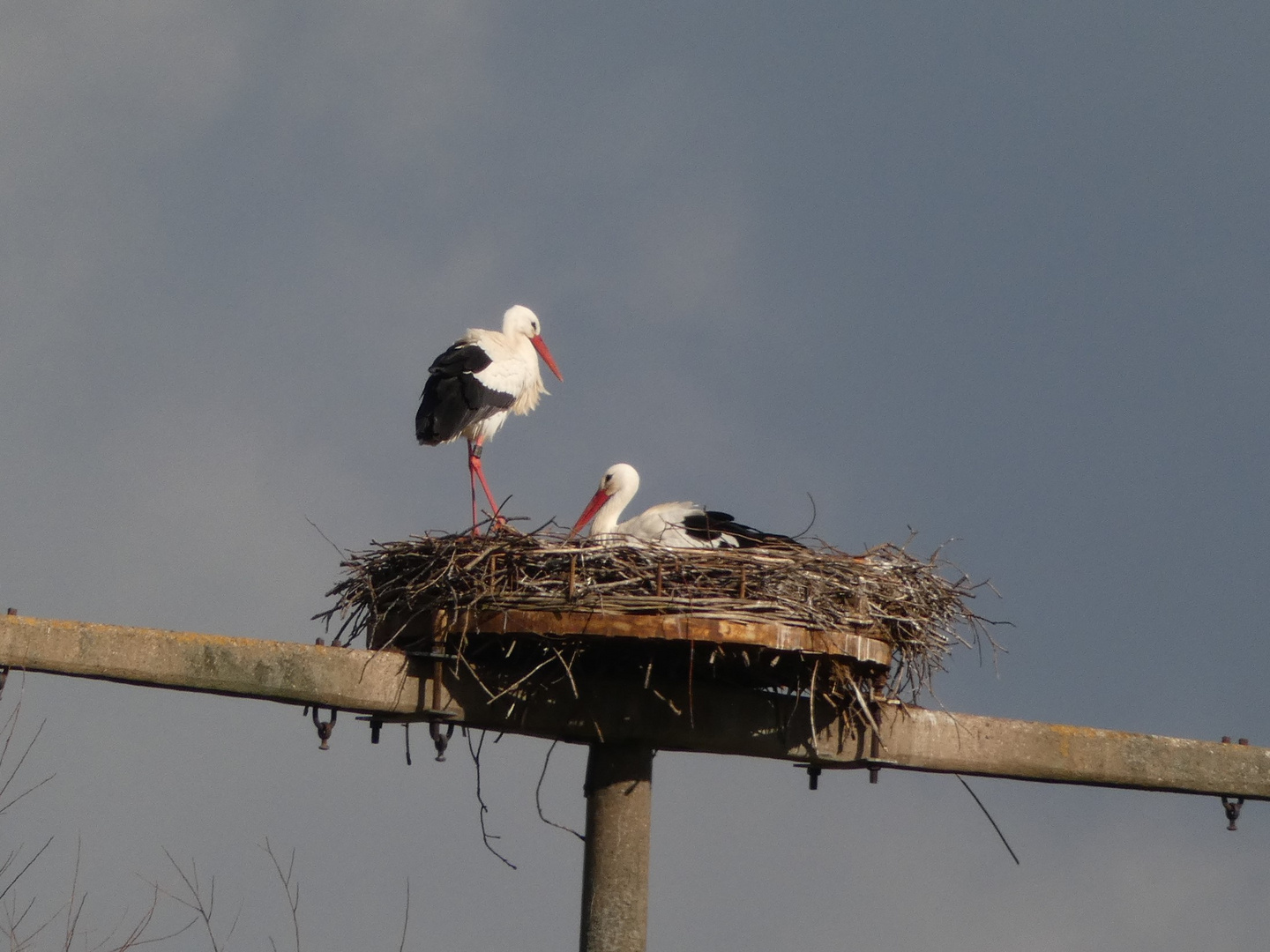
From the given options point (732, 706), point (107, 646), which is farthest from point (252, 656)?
point (732, 706)

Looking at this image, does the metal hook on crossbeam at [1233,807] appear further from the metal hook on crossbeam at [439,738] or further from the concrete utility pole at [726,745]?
the metal hook on crossbeam at [439,738]

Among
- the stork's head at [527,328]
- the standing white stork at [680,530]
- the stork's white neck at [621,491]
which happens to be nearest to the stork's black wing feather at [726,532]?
the standing white stork at [680,530]

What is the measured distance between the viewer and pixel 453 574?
5598 mm

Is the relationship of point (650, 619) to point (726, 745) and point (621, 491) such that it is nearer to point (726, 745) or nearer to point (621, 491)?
point (726, 745)

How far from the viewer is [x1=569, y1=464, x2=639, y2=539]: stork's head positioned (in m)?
8.16

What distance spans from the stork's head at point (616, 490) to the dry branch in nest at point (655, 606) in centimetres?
217

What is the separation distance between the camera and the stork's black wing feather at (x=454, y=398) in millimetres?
8672

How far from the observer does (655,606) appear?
5328 mm

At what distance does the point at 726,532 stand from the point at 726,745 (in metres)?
1.21

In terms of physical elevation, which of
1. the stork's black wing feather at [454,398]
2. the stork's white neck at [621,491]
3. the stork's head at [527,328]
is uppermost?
the stork's head at [527,328]

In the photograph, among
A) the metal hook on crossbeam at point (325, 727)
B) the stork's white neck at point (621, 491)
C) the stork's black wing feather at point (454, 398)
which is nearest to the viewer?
the metal hook on crossbeam at point (325, 727)

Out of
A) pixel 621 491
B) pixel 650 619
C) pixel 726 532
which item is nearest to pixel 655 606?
pixel 650 619

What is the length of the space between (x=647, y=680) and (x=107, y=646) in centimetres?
163

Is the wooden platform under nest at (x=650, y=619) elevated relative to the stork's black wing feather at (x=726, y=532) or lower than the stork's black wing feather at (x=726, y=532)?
lower
